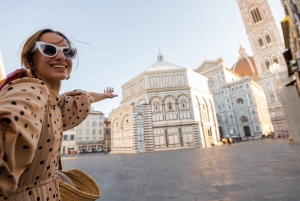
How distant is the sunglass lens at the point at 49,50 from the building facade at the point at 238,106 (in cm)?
3594

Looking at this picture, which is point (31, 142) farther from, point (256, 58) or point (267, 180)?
point (256, 58)

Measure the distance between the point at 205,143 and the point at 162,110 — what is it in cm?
688

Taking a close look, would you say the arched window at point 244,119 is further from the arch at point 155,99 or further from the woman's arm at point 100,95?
the woman's arm at point 100,95

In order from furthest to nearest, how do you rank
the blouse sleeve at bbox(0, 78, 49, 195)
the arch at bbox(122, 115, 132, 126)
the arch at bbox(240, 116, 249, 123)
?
the arch at bbox(240, 116, 249, 123), the arch at bbox(122, 115, 132, 126), the blouse sleeve at bbox(0, 78, 49, 195)

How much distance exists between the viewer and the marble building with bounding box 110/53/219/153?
19.2 meters

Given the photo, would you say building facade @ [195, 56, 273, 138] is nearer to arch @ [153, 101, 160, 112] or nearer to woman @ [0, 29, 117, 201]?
arch @ [153, 101, 160, 112]

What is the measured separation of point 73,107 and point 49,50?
464 millimetres

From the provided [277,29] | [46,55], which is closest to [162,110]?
[46,55]

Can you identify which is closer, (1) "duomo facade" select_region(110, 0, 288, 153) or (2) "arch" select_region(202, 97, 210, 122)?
(1) "duomo facade" select_region(110, 0, 288, 153)

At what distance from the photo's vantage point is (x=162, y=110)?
20.5 meters

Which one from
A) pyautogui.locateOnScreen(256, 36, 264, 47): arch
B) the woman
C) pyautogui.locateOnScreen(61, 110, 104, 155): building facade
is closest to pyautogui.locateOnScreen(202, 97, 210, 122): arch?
pyautogui.locateOnScreen(256, 36, 264, 47): arch

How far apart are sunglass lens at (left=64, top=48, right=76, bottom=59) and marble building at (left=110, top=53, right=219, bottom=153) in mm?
18182

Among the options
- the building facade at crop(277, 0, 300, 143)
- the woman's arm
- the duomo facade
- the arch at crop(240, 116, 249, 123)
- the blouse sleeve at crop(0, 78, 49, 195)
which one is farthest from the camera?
the arch at crop(240, 116, 249, 123)

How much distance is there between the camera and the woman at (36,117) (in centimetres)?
48
